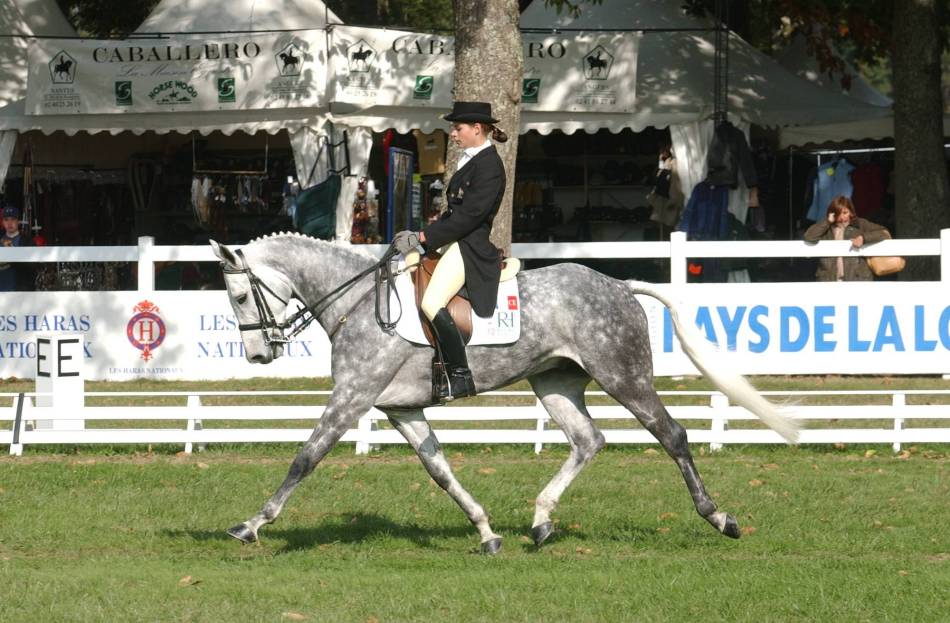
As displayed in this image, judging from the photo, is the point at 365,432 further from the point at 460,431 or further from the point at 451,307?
the point at 451,307

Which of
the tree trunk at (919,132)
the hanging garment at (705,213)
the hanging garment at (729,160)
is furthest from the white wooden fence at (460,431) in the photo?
the hanging garment at (729,160)

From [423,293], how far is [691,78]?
14376mm

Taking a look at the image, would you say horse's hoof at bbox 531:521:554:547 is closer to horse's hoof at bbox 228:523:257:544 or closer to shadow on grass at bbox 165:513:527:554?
shadow on grass at bbox 165:513:527:554

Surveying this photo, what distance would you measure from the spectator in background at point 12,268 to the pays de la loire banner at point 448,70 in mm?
4957

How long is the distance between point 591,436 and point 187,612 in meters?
3.11

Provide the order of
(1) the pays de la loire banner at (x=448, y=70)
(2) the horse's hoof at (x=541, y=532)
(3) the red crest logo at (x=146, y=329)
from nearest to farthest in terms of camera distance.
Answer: (2) the horse's hoof at (x=541, y=532)
(3) the red crest logo at (x=146, y=329)
(1) the pays de la loire banner at (x=448, y=70)

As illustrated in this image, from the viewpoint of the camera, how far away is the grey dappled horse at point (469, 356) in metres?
8.80

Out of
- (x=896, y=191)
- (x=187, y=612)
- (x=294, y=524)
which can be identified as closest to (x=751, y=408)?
(x=294, y=524)

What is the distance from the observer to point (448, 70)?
21.6 meters

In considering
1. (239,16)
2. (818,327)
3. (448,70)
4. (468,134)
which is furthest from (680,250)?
(239,16)

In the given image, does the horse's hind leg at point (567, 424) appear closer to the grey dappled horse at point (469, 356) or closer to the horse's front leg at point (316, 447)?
the grey dappled horse at point (469, 356)

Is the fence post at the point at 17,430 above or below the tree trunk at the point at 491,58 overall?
below

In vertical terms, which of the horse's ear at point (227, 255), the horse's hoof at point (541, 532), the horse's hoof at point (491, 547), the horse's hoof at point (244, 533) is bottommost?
the horse's hoof at point (491, 547)

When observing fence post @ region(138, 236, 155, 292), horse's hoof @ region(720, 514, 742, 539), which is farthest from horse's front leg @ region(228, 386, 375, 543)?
fence post @ region(138, 236, 155, 292)
